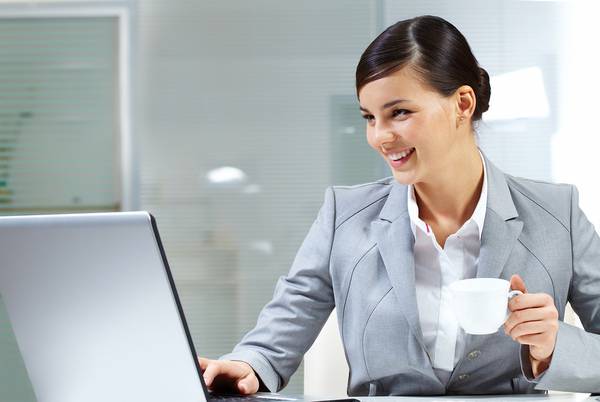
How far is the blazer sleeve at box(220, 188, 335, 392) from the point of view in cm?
143

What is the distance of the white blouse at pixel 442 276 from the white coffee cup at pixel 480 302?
0.33 meters

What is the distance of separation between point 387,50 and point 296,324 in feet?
1.80

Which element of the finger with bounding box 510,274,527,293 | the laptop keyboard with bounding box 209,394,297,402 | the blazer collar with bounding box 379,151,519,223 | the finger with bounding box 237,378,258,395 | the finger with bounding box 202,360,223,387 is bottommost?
the finger with bounding box 237,378,258,395

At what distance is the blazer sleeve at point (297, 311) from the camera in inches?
56.1

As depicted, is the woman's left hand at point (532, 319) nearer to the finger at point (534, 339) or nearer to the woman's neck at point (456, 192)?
the finger at point (534, 339)

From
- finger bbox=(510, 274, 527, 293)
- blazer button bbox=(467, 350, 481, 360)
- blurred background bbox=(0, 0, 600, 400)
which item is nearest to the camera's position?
finger bbox=(510, 274, 527, 293)

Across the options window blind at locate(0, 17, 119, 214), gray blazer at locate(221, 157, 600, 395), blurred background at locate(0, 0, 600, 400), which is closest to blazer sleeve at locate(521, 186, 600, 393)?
gray blazer at locate(221, 157, 600, 395)

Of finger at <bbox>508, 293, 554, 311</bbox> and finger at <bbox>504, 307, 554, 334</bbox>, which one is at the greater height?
A: finger at <bbox>508, 293, 554, 311</bbox>

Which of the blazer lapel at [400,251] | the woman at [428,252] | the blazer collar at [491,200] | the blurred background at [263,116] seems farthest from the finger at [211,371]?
the blurred background at [263,116]

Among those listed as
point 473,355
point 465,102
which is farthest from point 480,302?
point 465,102

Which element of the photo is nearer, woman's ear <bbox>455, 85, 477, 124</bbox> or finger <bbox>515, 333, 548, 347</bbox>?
finger <bbox>515, 333, 548, 347</bbox>

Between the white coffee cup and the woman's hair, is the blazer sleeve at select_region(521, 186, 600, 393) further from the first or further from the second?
the woman's hair

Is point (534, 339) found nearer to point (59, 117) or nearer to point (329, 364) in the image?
point (329, 364)

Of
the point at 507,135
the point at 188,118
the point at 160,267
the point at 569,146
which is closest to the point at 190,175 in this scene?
the point at 188,118
